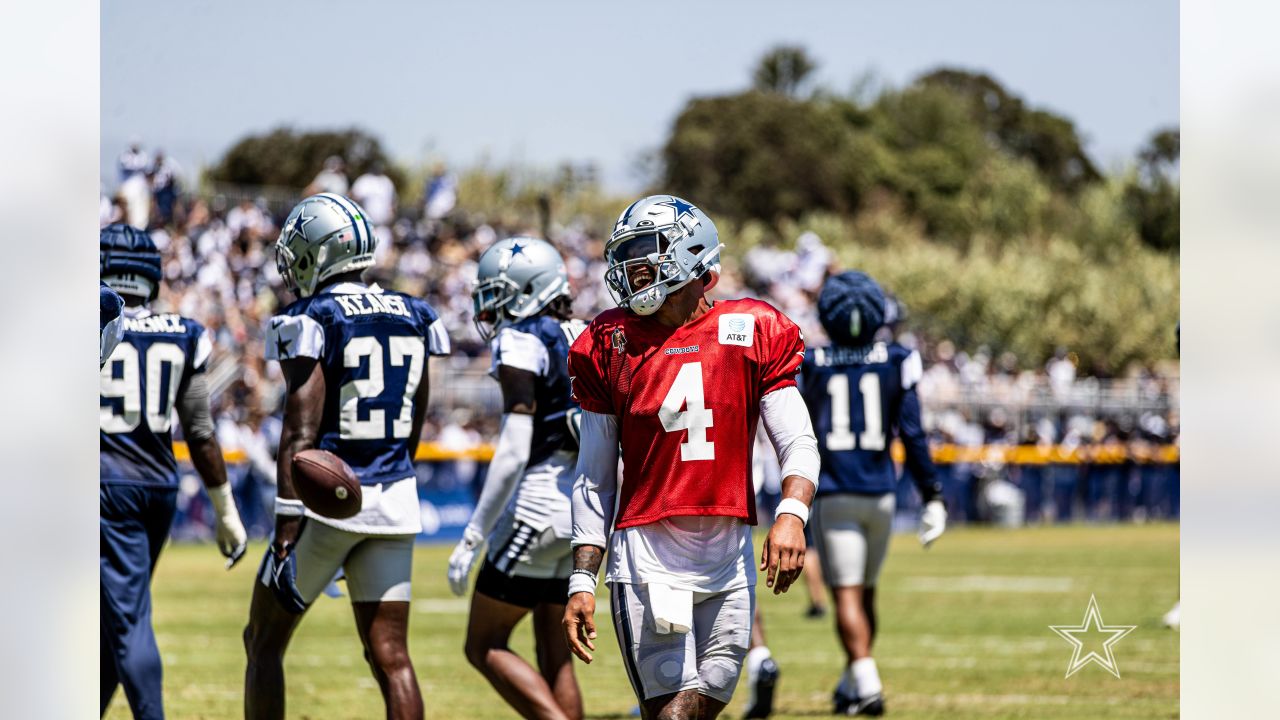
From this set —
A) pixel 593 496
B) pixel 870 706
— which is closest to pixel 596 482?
pixel 593 496

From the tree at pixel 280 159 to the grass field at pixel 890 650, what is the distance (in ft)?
98.2

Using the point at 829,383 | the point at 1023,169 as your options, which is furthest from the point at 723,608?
the point at 1023,169

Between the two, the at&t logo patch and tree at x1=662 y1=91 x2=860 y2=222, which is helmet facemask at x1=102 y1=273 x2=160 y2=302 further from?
tree at x1=662 y1=91 x2=860 y2=222

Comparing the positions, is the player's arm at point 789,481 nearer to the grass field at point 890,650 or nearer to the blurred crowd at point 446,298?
the grass field at point 890,650

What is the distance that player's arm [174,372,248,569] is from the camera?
7.23m

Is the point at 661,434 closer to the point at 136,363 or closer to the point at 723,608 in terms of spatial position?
the point at 723,608

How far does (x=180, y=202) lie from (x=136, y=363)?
20.2 m

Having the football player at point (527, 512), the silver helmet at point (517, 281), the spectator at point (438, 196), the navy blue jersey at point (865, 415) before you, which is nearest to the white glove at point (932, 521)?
the navy blue jersey at point (865, 415)

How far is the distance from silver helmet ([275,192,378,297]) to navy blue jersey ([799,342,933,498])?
11.7 ft

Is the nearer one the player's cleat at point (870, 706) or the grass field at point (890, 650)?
the player's cleat at point (870, 706)

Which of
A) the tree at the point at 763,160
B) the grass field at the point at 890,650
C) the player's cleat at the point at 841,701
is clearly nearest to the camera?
the player's cleat at the point at 841,701

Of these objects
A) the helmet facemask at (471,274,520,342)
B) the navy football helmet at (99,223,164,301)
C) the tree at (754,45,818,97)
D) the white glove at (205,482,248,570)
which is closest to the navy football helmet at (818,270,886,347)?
the helmet facemask at (471,274,520,342)

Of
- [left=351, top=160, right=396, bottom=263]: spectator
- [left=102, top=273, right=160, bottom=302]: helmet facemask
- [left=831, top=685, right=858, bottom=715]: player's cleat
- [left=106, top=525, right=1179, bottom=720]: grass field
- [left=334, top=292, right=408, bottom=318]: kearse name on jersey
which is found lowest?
[left=106, top=525, right=1179, bottom=720]: grass field

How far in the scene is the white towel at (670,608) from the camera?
5.19 m
